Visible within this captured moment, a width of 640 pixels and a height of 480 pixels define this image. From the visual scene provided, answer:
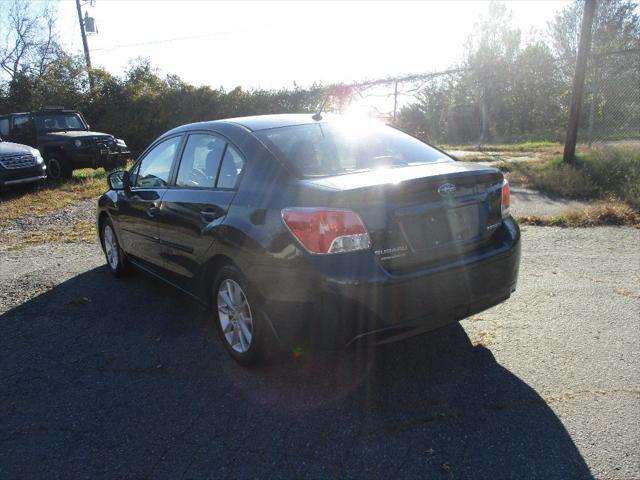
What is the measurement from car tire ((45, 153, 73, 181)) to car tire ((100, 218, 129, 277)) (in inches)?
332

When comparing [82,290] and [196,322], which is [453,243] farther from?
[82,290]

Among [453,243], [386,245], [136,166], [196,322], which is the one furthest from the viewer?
[136,166]

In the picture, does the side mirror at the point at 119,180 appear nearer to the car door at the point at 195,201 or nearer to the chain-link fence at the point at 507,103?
the car door at the point at 195,201

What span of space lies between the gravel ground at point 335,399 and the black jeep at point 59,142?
9632mm

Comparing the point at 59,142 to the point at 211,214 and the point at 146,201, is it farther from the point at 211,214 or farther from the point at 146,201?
the point at 211,214

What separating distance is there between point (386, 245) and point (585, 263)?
11.3 feet

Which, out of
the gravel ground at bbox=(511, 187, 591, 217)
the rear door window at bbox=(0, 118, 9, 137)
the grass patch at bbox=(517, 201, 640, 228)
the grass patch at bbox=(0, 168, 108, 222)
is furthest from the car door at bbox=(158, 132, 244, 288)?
the rear door window at bbox=(0, 118, 9, 137)

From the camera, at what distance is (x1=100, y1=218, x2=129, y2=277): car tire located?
538 cm

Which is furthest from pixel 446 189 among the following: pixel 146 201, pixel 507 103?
pixel 507 103

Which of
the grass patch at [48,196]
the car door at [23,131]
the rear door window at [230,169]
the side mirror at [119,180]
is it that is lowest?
the grass patch at [48,196]

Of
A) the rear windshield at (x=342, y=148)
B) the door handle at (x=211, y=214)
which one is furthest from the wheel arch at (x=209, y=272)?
the rear windshield at (x=342, y=148)

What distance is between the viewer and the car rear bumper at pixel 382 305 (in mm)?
2684

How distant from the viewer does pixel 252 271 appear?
305 cm

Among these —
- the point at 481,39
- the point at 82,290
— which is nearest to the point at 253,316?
the point at 82,290
